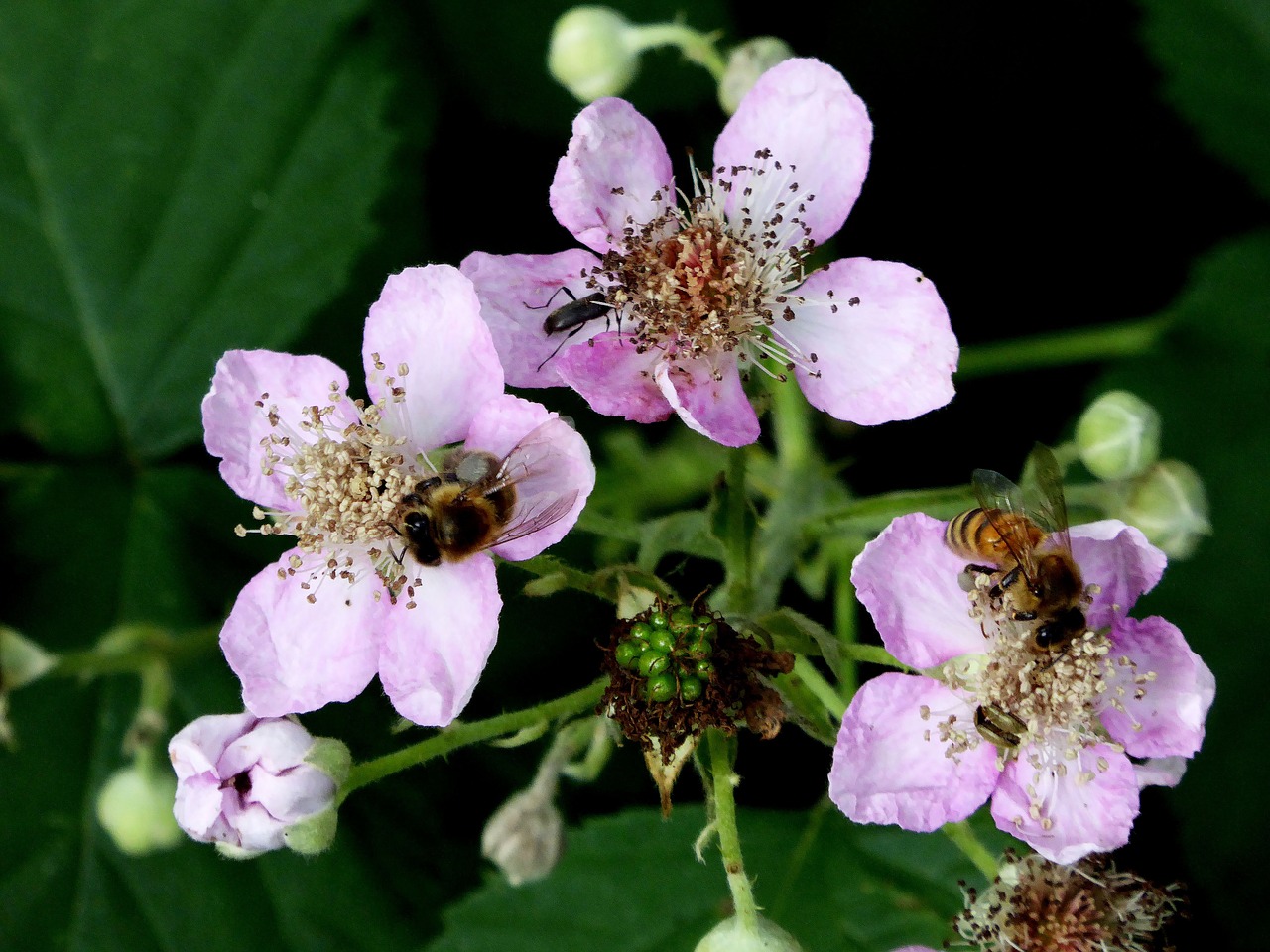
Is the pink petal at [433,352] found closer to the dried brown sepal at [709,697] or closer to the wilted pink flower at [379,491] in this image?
the wilted pink flower at [379,491]

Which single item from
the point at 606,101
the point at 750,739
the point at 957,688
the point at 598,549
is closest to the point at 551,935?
the point at 750,739

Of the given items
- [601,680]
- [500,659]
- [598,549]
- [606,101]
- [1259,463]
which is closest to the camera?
[601,680]

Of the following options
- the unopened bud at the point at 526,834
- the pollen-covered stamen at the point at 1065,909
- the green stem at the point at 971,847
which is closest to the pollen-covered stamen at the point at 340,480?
the unopened bud at the point at 526,834

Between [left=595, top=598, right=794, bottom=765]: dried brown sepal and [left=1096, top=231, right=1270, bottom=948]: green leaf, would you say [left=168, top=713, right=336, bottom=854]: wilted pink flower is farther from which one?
[left=1096, top=231, right=1270, bottom=948]: green leaf

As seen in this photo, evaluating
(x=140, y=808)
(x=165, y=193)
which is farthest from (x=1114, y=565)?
(x=165, y=193)

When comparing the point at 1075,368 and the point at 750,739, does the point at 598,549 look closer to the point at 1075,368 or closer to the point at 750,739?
the point at 750,739

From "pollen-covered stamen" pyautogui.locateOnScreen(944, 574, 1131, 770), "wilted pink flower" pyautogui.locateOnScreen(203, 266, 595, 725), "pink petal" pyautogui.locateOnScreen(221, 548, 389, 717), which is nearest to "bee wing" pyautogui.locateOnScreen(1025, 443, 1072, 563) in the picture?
"pollen-covered stamen" pyautogui.locateOnScreen(944, 574, 1131, 770)

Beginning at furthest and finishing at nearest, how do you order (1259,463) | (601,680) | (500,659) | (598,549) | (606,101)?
(1259,463), (500,659), (598,549), (606,101), (601,680)
